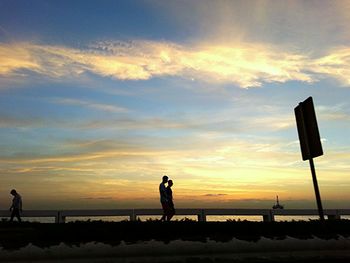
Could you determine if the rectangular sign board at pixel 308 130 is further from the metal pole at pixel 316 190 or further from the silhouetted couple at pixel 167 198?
the silhouetted couple at pixel 167 198

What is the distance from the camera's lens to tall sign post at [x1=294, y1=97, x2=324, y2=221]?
341 inches

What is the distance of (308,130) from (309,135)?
12 cm

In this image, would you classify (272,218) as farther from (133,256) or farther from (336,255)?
(133,256)

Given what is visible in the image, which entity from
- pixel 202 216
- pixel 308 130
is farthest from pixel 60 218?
pixel 308 130

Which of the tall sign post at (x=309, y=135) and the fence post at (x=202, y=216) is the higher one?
the tall sign post at (x=309, y=135)

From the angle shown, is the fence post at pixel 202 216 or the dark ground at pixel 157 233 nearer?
the dark ground at pixel 157 233

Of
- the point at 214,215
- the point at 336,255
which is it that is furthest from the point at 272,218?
the point at 336,255

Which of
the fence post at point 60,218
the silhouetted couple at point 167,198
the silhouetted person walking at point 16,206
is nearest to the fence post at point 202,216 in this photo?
the silhouetted couple at point 167,198

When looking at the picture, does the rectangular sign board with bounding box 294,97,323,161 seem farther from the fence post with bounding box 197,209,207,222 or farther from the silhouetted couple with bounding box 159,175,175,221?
the fence post with bounding box 197,209,207,222

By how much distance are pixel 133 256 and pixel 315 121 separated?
16.5ft

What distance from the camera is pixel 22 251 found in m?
5.39

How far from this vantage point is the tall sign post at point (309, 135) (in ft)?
28.4

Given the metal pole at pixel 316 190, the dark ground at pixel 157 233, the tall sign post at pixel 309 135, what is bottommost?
the dark ground at pixel 157 233

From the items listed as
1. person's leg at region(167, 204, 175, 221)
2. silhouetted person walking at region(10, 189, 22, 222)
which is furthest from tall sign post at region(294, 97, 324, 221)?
silhouetted person walking at region(10, 189, 22, 222)
